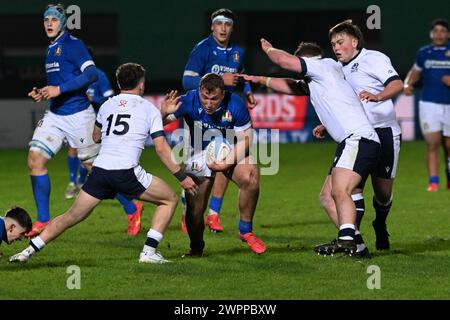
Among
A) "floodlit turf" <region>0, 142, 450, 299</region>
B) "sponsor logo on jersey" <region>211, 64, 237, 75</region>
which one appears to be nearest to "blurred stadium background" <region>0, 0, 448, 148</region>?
"floodlit turf" <region>0, 142, 450, 299</region>

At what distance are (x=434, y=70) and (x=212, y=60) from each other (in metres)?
5.56

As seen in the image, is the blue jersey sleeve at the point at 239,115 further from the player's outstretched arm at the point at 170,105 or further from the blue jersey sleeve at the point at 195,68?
the blue jersey sleeve at the point at 195,68

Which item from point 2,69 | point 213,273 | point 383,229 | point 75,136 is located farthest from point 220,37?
point 2,69

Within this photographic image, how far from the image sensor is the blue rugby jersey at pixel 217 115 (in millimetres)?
10195

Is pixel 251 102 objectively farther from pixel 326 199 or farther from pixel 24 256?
pixel 24 256

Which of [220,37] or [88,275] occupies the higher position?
[220,37]

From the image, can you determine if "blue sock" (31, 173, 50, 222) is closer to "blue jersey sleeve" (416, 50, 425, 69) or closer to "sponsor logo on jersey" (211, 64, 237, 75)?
"sponsor logo on jersey" (211, 64, 237, 75)

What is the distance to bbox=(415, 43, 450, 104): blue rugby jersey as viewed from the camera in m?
16.4

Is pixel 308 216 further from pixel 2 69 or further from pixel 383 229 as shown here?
pixel 2 69

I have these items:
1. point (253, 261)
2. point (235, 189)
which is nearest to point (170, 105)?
point (253, 261)

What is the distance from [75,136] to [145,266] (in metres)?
2.94

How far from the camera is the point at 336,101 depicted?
377 inches

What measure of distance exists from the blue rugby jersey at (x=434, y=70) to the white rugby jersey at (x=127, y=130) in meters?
8.05

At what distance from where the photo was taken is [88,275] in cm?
902
